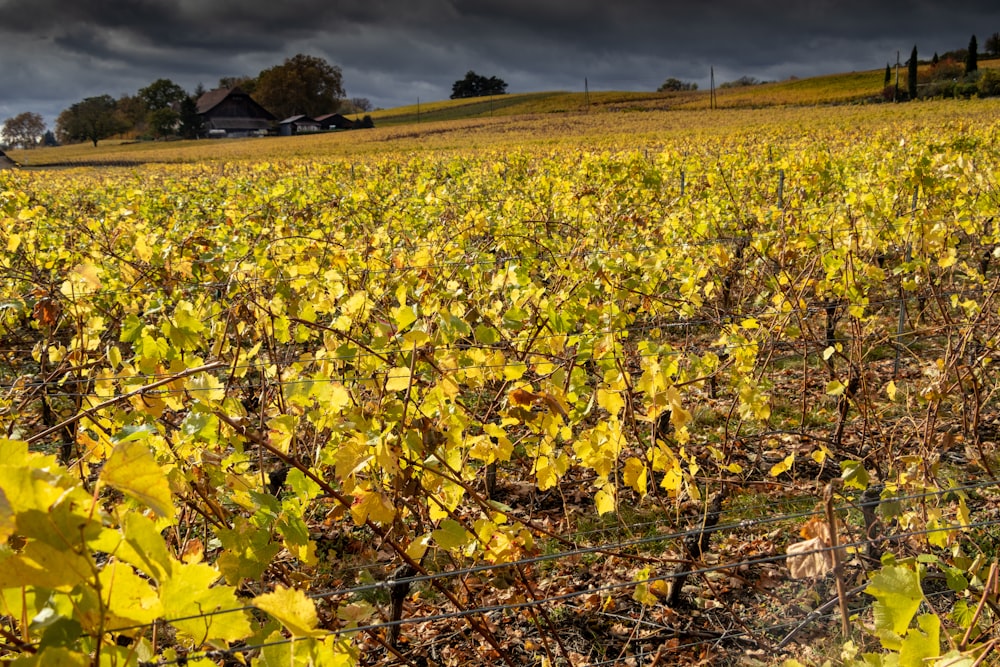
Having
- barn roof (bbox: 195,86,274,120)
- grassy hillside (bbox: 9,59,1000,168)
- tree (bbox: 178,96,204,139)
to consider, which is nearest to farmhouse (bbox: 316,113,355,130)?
grassy hillside (bbox: 9,59,1000,168)

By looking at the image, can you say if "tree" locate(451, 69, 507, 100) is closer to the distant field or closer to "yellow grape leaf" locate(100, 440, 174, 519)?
the distant field

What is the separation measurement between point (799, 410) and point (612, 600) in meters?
2.25

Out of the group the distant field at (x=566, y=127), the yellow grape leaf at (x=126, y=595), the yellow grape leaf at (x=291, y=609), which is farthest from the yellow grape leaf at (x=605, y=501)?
the distant field at (x=566, y=127)

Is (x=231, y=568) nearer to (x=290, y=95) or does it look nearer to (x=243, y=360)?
(x=243, y=360)

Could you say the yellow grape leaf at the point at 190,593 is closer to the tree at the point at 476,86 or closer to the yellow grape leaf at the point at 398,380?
the yellow grape leaf at the point at 398,380

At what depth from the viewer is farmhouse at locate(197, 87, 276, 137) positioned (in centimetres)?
6525

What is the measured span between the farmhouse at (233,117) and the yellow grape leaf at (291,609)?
235 ft

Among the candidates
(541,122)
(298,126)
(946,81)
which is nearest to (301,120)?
(298,126)

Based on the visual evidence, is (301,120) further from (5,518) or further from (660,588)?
(5,518)

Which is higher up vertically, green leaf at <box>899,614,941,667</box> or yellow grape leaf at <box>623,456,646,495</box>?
green leaf at <box>899,614,941,667</box>

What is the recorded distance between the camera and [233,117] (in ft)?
216

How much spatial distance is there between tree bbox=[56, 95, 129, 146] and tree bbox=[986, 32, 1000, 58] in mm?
87583

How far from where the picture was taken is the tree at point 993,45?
68.5 meters

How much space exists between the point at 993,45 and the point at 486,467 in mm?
88752
